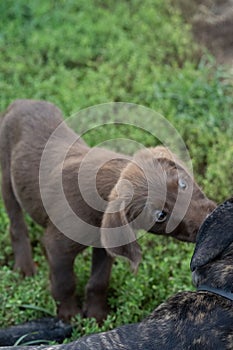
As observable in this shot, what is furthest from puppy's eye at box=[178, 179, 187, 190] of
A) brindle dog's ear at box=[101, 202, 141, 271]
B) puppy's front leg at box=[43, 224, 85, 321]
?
puppy's front leg at box=[43, 224, 85, 321]

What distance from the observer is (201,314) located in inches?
155

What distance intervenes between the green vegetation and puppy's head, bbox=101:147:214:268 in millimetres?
848

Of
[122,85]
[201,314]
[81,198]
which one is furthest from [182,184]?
[122,85]

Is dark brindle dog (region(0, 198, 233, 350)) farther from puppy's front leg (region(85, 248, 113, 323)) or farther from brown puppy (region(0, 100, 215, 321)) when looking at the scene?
puppy's front leg (region(85, 248, 113, 323))

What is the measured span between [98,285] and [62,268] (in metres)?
0.39

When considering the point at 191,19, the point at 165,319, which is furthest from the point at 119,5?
the point at 165,319

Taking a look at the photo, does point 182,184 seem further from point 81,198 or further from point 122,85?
point 122,85

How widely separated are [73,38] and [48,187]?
3.86 meters

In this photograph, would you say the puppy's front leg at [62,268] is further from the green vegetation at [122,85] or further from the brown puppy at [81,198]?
the green vegetation at [122,85]

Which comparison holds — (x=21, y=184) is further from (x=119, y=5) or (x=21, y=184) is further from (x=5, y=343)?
(x=119, y=5)

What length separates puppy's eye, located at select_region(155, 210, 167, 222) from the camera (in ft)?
16.6

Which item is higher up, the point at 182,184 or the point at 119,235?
the point at 182,184

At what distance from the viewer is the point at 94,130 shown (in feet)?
25.2

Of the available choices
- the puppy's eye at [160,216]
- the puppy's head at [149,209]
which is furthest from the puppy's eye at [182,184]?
the puppy's eye at [160,216]
